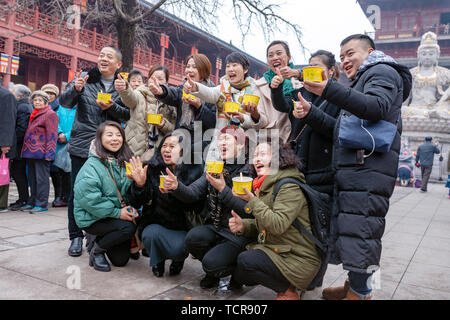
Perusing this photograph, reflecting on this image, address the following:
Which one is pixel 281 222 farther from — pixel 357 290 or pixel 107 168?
pixel 107 168

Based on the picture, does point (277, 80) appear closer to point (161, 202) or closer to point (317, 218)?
point (317, 218)

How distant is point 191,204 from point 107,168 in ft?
2.70

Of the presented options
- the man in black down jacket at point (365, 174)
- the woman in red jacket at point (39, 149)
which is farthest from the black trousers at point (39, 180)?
the man in black down jacket at point (365, 174)

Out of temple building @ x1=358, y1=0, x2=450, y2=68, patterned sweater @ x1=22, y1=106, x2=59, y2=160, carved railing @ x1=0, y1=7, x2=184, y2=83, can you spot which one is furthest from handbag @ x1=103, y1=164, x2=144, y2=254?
temple building @ x1=358, y1=0, x2=450, y2=68

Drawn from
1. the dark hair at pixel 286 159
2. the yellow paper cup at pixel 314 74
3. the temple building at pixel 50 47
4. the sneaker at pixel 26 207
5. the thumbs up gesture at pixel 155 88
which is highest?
the temple building at pixel 50 47

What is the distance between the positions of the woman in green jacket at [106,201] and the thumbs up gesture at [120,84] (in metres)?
0.42

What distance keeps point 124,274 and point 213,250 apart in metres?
0.80

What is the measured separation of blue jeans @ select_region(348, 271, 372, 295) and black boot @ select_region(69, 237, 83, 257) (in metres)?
2.38

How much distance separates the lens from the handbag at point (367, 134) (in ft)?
6.79

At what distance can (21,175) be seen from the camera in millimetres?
5402

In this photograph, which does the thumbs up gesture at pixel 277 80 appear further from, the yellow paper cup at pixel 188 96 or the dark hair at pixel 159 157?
the dark hair at pixel 159 157

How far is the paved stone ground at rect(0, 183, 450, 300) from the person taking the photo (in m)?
2.50

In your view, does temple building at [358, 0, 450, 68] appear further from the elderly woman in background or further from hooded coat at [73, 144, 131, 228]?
hooded coat at [73, 144, 131, 228]
